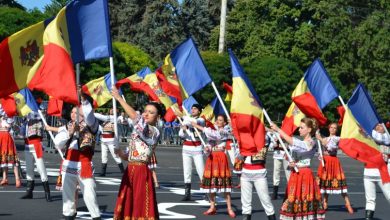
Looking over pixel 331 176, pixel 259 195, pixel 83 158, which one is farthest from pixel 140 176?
pixel 331 176

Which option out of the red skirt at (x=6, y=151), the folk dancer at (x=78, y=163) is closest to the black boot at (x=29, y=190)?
the red skirt at (x=6, y=151)

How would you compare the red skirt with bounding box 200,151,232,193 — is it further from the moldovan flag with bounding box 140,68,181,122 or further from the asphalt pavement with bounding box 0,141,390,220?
the moldovan flag with bounding box 140,68,181,122

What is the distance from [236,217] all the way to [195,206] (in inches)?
55.5

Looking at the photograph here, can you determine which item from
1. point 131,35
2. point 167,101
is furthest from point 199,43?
point 167,101

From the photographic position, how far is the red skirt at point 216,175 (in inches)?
608

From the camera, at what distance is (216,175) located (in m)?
15.5

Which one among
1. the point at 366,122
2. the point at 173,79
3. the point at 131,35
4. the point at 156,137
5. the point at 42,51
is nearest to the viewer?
the point at 156,137

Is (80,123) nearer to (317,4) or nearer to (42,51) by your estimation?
(42,51)

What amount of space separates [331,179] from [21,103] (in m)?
6.23

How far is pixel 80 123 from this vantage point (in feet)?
39.3

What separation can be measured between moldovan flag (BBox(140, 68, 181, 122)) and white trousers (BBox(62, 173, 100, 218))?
4813mm

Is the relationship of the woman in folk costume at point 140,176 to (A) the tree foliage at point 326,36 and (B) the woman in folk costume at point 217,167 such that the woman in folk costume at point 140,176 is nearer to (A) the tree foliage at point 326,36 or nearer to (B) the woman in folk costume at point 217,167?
(B) the woman in folk costume at point 217,167

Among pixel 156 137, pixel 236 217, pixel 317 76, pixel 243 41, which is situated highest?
pixel 243 41

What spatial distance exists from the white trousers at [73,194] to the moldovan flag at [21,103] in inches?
180
